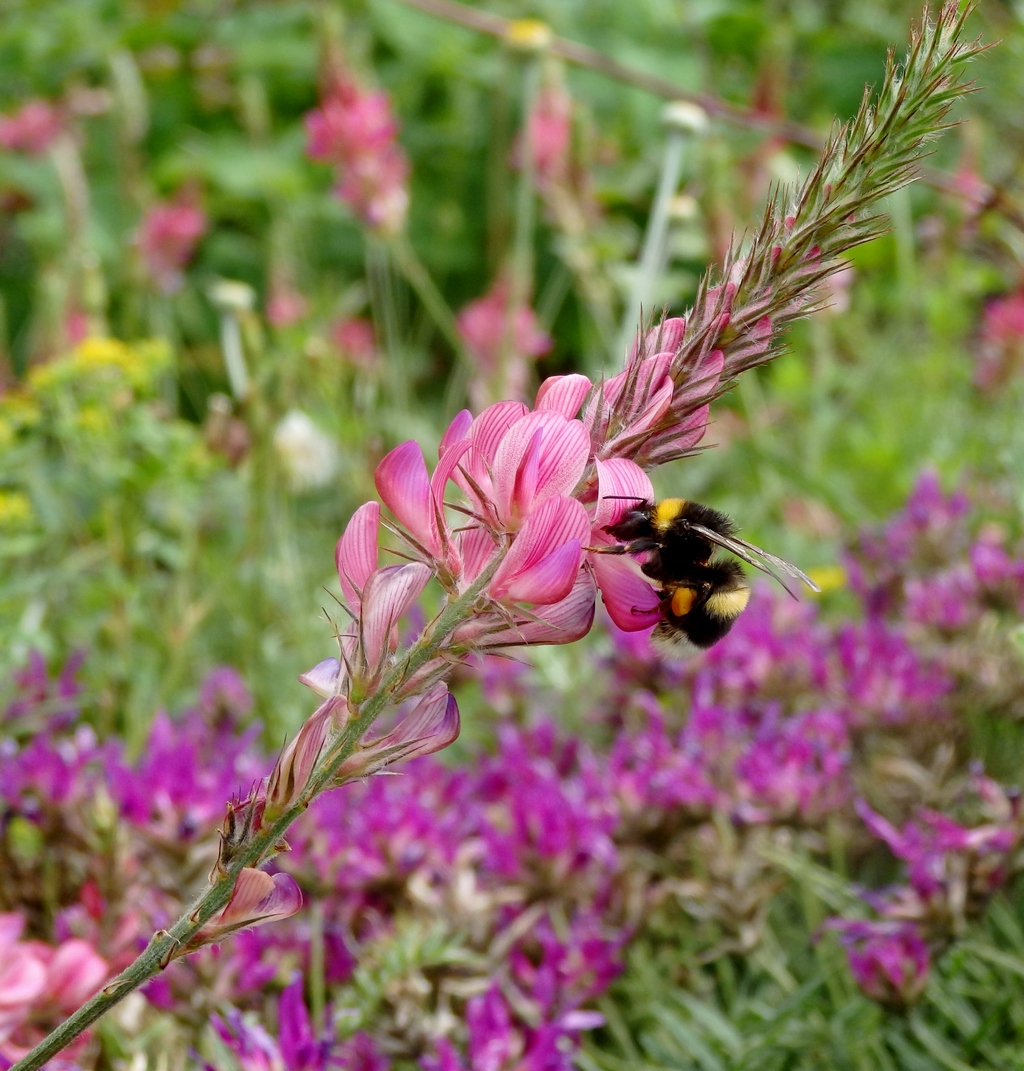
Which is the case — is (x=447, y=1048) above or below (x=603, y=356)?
above

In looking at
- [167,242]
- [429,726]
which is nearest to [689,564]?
[429,726]

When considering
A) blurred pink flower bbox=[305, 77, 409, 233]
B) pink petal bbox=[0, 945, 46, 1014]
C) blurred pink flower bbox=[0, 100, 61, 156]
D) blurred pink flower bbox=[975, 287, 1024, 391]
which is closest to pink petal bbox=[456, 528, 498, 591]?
pink petal bbox=[0, 945, 46, 1014]

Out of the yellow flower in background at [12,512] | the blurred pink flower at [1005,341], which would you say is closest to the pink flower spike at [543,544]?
the yellow flower in background at [12,512]

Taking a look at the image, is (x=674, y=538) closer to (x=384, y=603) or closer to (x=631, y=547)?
(x=631, y=547)

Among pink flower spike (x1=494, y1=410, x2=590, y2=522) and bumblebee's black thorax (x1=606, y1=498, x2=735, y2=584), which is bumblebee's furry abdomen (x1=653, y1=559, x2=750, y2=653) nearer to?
bumblebee's black thorax (x1=606, y1=498, x2=735, y2=584)

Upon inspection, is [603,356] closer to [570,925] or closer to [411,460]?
[570,925]

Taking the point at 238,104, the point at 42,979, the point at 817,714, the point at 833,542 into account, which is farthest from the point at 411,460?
the point at 238,104

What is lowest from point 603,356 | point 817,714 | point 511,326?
point 603,356
